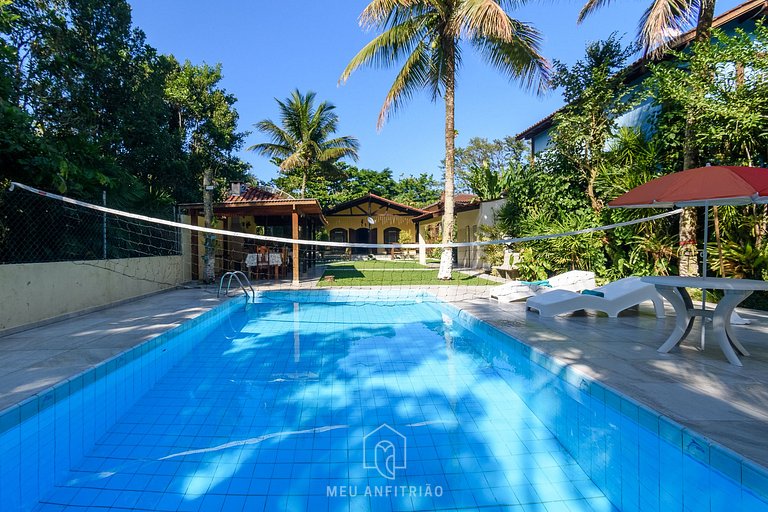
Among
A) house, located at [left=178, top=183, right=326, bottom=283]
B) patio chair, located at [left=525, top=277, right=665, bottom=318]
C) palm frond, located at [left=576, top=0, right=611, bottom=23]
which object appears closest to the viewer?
patio chair, located at [left=525, top=277, right=665, bottom=318]

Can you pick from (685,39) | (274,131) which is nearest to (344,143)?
(274,131)

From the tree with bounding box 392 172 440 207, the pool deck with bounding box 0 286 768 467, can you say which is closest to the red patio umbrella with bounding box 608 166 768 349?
the pool deck with bounding box 0 286 768 467

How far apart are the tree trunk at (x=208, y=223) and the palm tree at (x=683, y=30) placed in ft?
37.1

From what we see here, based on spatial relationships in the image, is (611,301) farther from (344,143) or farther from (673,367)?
(344,143)

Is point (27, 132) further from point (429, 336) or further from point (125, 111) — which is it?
point (125, 111)

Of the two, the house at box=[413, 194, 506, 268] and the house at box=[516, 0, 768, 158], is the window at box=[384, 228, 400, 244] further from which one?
the house at box=[516, 0, 768, 158]

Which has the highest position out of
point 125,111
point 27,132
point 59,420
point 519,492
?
point 125,111

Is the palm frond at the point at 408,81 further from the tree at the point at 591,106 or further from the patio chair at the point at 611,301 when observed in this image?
the patio chair at the point at 611,301

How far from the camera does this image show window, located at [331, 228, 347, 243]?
3138 cm

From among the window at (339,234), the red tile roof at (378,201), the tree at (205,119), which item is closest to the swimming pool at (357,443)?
the tree at (205,119)

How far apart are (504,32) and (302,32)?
8214mm

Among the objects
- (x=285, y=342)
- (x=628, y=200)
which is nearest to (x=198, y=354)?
(x=285, y=342)

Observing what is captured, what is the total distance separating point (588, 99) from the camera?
10.2 metres

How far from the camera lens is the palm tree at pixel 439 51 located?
452 inches
